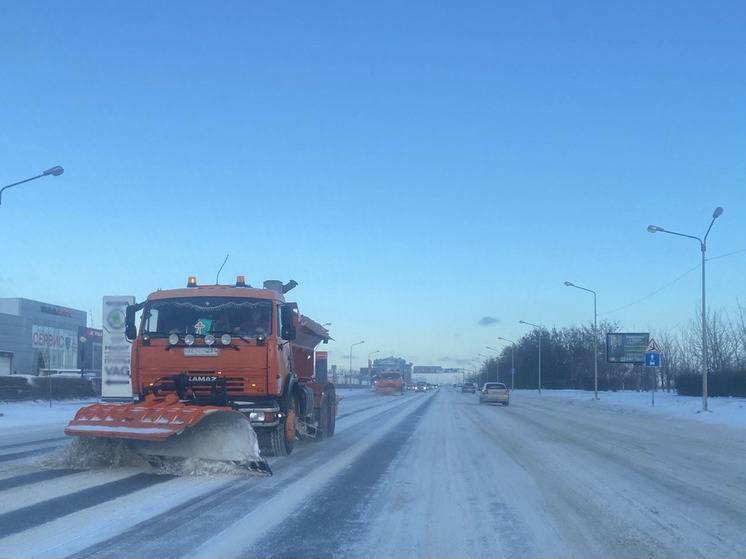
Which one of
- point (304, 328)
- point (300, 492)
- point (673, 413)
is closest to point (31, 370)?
point (673, 413)

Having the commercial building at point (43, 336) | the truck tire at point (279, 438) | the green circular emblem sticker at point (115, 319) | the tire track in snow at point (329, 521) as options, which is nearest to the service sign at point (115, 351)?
the green circular emblem sticker at point (115, 319)

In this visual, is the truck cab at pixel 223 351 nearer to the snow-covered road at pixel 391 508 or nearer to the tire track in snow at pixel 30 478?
the snow-covered road at pixel 391 508

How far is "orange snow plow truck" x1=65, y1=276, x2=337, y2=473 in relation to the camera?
12453 mm

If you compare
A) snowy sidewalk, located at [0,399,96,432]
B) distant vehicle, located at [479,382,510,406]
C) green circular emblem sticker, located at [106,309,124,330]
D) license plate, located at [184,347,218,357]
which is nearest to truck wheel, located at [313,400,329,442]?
license plate, located at [184,347,218,357]

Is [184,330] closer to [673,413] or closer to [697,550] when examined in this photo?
[697,550]

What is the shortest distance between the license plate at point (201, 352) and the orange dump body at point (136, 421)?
1.67 metres

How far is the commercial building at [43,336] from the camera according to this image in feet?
279

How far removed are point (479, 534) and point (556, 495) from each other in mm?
2967

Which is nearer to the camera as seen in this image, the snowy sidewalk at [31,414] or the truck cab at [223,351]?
the truck cab at [223,351]

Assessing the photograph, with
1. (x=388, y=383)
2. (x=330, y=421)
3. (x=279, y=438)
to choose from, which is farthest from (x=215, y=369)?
(x=388, y=383)

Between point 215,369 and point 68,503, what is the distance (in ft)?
15.8

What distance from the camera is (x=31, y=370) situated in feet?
289

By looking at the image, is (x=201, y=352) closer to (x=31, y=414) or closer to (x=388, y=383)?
(x=31, y=414)

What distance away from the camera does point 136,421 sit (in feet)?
39.2
